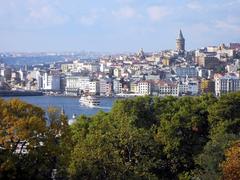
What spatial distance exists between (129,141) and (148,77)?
120 feet

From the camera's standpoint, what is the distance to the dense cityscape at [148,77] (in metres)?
37.6

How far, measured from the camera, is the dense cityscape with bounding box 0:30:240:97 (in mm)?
37625

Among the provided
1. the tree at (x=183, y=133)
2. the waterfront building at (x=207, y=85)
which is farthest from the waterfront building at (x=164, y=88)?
the tree at (x=183, y=133)

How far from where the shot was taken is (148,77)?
4388cm

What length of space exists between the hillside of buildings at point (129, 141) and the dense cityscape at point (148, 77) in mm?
24521

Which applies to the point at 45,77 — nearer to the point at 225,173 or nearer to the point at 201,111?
the point at 201,111

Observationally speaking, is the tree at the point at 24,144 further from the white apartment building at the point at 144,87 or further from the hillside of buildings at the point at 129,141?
the white apartment building at the point at 144,87

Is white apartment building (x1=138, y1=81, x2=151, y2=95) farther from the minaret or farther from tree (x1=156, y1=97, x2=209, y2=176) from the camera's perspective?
tree (x1=156, y1=97, x2=209, y2=176)

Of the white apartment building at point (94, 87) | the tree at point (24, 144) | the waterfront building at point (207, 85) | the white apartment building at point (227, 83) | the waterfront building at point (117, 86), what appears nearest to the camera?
the tree at point (24, 144)

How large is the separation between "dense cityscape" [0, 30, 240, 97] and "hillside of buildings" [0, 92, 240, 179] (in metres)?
24.5

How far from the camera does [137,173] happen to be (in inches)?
274

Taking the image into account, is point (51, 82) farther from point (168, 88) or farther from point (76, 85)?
point (168, 88)

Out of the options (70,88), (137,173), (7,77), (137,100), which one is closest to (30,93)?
(70,88)

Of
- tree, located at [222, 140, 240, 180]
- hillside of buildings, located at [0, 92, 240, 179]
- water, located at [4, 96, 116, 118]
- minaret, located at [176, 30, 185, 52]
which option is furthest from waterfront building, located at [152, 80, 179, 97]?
tree, located at [222, 140, 240, 180]
